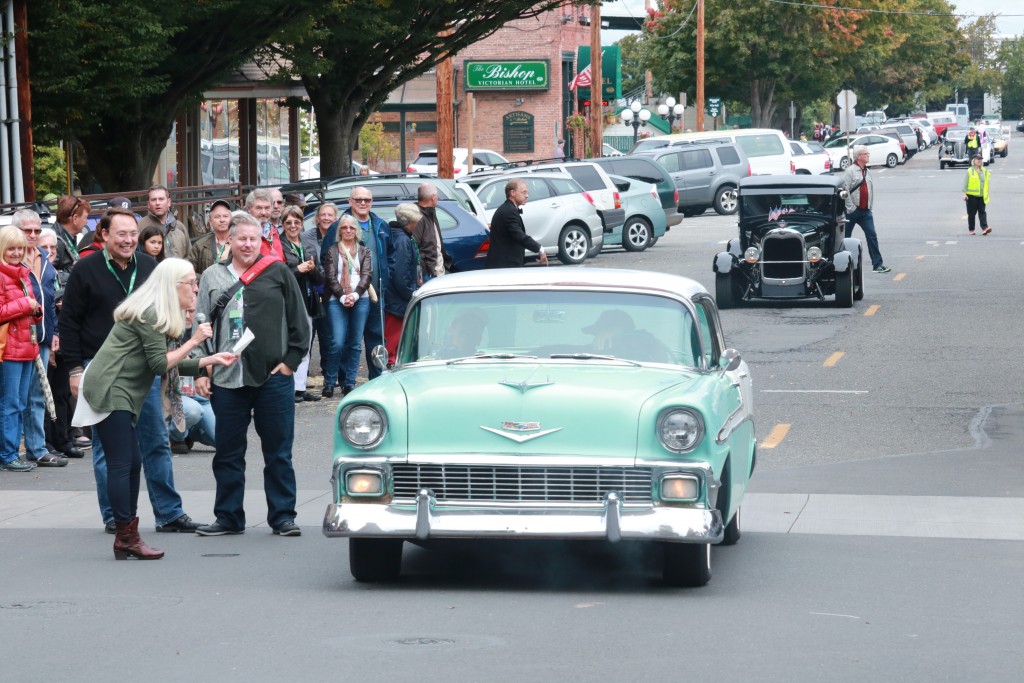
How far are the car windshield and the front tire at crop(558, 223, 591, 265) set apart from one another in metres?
20.4

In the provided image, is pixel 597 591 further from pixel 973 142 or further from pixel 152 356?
pixel 973 142

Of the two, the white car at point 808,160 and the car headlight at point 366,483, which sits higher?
the white car at point 808,160

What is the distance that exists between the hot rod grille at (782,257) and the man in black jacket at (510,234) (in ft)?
18.6

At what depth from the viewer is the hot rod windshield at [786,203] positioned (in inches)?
883

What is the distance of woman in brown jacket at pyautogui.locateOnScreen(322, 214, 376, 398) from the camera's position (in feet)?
50.9

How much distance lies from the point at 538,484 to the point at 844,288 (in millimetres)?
15160

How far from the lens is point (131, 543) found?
29.9 feet

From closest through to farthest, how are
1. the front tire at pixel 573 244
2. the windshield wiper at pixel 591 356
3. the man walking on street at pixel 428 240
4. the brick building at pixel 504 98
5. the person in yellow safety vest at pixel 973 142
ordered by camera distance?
the windshield wiper at pixel 591 356 < the man walking on street at pixel 428 240 < the front tire at pixel 573 244 < the person in yellow safety vest at pixel 973 142 < the brick building at pixel 504 98

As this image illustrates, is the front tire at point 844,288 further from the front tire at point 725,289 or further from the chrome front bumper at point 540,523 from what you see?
the chrome front bumper at point 540,523

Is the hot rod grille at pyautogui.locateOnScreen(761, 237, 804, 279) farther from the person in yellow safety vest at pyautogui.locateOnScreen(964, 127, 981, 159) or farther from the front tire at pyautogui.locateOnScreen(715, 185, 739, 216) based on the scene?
the person in yellow safety vest at pyautogui.locateOnScreen(964, 127, 981, 159)

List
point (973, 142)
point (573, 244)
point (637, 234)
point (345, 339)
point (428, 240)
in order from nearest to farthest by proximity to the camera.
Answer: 1. point (345, 339)
2. point (428, 240)
3. point (573, 244)
4. point (637, 234)
5. point (973, 142)

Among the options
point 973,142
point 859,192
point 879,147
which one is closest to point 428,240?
point 859,192

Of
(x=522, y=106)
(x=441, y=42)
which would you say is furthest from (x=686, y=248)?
(x=522, y=106)

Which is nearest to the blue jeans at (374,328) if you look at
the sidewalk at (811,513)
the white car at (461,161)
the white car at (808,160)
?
the sidewalk at (811,513)
